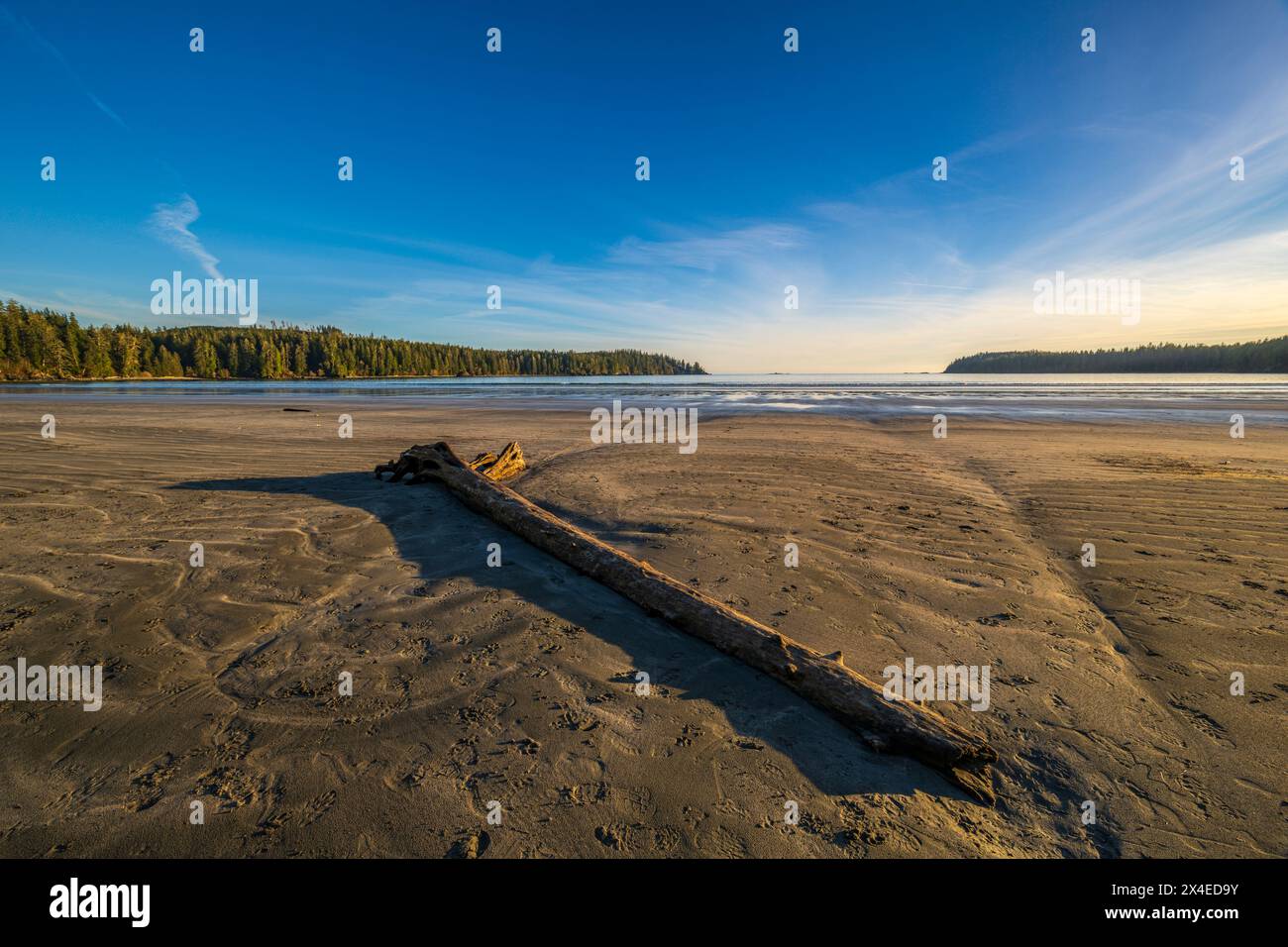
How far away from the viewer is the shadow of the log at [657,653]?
2986mm

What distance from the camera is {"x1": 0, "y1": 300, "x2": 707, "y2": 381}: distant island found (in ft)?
286

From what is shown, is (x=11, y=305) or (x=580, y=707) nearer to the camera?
(x=580, y=707)

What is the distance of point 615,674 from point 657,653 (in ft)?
1.50

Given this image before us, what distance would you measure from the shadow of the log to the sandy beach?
29 mm

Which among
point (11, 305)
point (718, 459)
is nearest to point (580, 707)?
point (718, 459)

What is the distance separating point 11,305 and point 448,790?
147028 mm

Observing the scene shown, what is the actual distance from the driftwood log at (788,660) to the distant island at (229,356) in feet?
411

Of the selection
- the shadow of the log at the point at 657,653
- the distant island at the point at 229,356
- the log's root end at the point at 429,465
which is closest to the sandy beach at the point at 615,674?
the shadow of the log at the point at 657,653

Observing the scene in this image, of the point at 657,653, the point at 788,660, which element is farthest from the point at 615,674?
the point at 788,660

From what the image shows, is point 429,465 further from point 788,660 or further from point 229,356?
point 229,356

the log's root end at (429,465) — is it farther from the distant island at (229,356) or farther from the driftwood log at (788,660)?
the distant island at (229,356)

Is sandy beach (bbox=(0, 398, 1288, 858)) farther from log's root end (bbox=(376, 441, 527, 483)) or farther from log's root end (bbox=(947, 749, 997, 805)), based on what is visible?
log's root end (bbox=(376, 441, 527, 483))

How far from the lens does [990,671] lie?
403 cm
